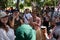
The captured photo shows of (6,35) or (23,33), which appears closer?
(23,33)

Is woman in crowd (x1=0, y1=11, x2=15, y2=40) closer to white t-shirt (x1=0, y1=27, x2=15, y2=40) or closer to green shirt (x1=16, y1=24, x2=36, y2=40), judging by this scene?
white t-shirt (x1=0, y1=27, x2=15, y2=40)

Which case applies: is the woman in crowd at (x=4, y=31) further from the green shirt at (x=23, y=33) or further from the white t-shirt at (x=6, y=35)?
the green shirt at (x=23, y=33)

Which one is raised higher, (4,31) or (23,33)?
(23,33)

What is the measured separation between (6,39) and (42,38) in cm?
180

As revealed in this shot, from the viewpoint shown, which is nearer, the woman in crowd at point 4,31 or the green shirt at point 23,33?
the green shirt at point 23,33

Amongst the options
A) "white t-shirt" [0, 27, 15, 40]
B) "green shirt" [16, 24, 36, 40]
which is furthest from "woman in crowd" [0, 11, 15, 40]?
"green shirt" [16, 24, 36, 40]

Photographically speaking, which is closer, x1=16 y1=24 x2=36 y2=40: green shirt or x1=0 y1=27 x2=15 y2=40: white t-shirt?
x1=16 y1=24 x2=36 y2=40: green shirt

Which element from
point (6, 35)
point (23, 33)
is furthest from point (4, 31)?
point (23, 33)

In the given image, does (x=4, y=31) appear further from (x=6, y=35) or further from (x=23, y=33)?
(x=23, y=33)

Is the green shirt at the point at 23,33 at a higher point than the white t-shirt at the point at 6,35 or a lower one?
higher

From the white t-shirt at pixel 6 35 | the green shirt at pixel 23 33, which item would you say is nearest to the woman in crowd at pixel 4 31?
the white t-shirt at pixel 6 35

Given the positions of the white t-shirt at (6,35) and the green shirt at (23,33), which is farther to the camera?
the white t-shirt at (6,35)

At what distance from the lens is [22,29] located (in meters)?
5.91

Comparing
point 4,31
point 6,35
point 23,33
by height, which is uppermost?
point 23,33
